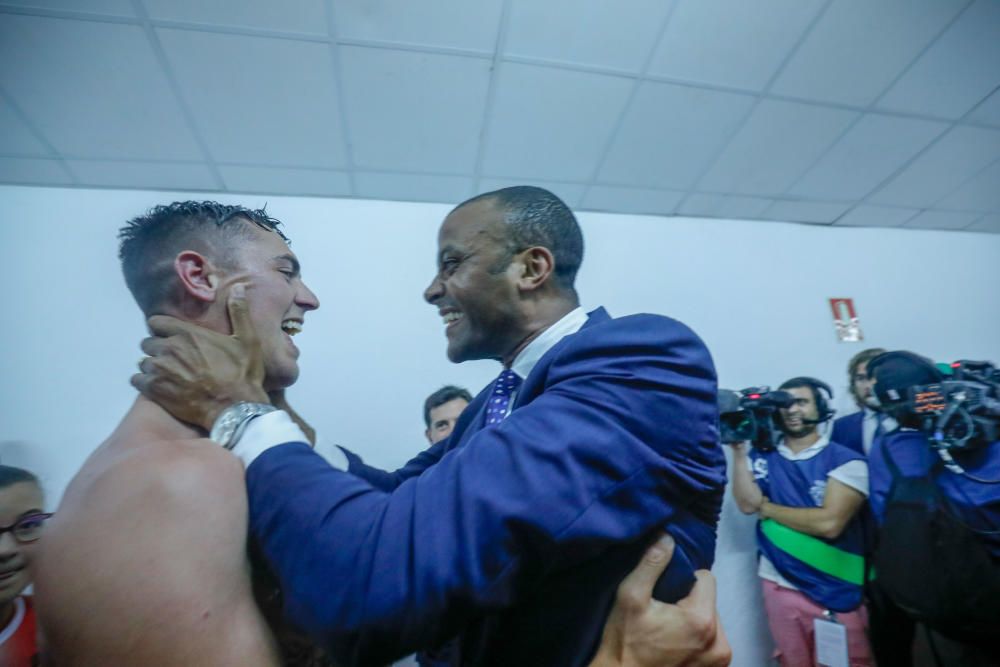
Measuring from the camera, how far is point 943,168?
252 cm

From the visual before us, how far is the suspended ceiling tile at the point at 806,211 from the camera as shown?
109 inches

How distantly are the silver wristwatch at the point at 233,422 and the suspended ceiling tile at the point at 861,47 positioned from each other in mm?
2337

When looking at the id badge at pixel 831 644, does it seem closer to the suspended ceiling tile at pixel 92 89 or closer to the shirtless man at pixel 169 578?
the shirtless man at pixel 169 578

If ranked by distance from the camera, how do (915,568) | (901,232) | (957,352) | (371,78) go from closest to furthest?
(915,568), (371,78), (957,352), (901,232)

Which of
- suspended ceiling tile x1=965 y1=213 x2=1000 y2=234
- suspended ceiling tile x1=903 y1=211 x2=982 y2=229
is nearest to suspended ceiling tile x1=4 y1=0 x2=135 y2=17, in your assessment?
suspended ceiling tile x1=903 y1=211 x2=982 y2=229

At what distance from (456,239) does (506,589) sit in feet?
2.84

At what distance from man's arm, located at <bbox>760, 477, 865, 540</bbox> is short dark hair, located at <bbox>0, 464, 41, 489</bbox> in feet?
10.1

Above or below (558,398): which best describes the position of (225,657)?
below

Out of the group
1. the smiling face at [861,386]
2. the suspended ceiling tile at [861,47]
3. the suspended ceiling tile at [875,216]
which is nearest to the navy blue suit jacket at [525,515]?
the suspended ceiling tile at [861,47]

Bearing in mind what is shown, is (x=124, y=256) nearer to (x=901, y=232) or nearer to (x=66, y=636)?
(x=66, y=636)

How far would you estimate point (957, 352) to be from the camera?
288 centimetres

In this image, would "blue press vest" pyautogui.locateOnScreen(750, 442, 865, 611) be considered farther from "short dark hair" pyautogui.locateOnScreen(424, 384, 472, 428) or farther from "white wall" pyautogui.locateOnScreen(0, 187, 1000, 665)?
"short dark hair" pyautogui.locateOnScreen(424, 384, 472, 428)

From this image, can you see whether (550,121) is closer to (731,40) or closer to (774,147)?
(731,40)

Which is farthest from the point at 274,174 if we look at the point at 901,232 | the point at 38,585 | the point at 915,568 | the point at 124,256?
the point at 901,232
